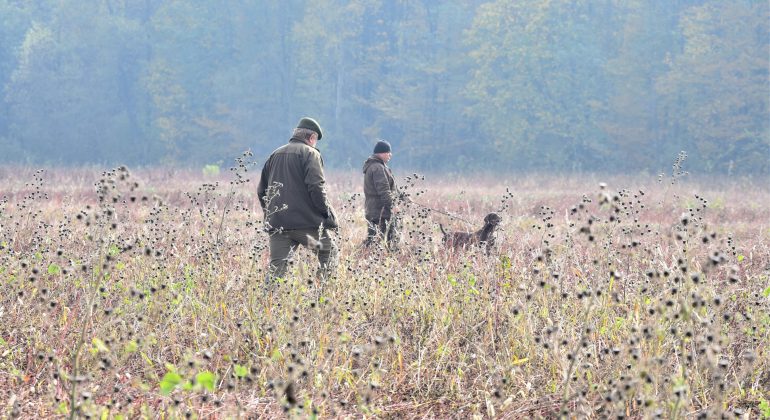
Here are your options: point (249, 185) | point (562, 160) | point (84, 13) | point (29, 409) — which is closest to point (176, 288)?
point (29, 409)

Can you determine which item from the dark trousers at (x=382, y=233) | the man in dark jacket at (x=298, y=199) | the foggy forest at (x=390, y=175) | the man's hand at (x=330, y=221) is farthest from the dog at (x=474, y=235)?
the man in dark jacket at (x=298, y=199)

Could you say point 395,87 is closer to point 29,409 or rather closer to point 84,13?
point 84,13

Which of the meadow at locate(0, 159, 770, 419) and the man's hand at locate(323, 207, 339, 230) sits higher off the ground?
the man's hand at locate(323, 207, 339, 230)

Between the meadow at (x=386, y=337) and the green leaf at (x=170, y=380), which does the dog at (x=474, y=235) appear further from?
the green leaf at (x=170, y=380)

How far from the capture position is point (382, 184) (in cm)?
895

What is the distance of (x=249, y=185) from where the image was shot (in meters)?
22.6

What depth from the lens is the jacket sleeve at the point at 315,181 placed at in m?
6.75

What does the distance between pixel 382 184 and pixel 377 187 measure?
0.07 m

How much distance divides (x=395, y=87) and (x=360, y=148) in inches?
168

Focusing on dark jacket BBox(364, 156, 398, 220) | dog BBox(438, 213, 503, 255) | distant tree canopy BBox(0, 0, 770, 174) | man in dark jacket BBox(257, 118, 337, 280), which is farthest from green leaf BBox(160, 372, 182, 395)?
distant tree canopy BBox(0, 0, 770, 174)

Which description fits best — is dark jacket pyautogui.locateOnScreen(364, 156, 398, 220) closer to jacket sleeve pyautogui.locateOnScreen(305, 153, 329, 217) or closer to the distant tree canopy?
jacket sleeve pyautogui.locateOnScreen(305, 153, 329, 217)

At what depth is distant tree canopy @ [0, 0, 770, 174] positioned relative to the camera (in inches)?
1366

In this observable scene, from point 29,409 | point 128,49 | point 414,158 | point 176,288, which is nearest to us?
point 29,409

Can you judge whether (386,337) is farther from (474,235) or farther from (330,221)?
(474,235)
